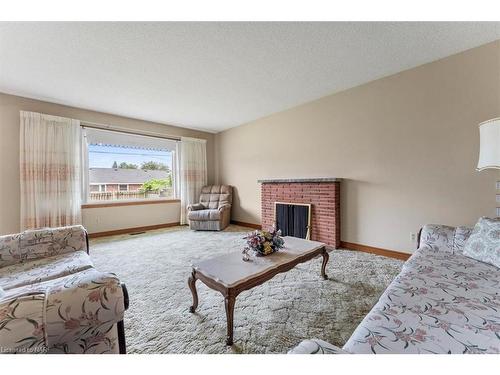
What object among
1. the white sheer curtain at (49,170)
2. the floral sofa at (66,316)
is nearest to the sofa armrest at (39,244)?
the floral sofa at (66,316)

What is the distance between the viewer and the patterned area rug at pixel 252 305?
1.38 meters

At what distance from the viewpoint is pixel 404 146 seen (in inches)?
106

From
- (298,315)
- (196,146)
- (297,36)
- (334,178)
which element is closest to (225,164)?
(196,146)

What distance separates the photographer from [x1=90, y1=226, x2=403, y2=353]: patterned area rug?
138cm

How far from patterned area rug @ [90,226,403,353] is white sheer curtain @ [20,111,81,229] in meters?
1.18

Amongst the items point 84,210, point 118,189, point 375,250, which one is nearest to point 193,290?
point 375,250

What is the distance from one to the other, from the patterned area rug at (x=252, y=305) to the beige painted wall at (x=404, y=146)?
0.65 metres

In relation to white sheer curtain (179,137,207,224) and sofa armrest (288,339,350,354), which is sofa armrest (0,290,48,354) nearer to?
sofa armrest (288,339,350,354)

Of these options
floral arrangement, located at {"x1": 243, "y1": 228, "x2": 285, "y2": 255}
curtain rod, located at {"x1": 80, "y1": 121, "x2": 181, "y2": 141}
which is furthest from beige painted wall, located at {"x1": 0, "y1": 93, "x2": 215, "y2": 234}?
floral arrangement, located at {"x1": 243, "y1": 228, "x2": 285, "y2": 255}

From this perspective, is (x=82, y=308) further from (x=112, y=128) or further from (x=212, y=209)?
(x=112, y=128)

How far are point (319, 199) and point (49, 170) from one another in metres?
4.32

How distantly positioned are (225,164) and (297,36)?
3.70m

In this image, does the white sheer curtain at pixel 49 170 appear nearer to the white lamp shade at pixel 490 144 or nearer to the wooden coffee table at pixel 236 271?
the wooden coffee table at pixel 236 271
